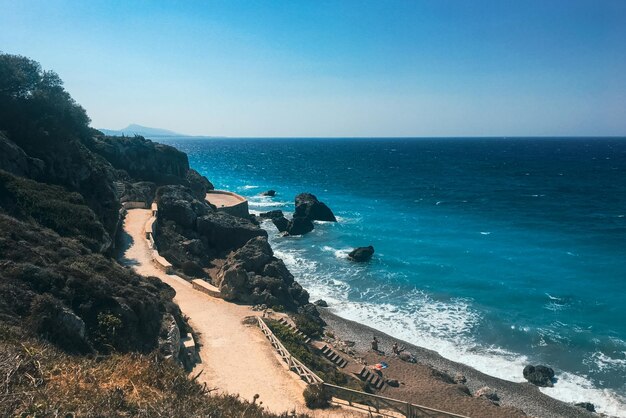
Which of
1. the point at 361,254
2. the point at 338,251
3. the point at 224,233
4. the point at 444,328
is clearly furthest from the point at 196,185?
the point at 444,328

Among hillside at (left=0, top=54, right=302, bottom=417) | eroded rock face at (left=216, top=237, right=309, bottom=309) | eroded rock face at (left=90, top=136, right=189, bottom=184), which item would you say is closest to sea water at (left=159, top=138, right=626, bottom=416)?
eroded rock face at (left=216, top=237, right=309, bottom=309)

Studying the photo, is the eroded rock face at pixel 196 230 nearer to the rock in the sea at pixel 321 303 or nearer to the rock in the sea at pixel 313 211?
the rock in the sea at pixel 321 303

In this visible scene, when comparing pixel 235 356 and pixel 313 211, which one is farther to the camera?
pixel 313 211

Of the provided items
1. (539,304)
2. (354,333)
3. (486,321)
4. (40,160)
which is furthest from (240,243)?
(539,304)

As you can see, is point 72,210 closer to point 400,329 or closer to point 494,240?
point 400,329

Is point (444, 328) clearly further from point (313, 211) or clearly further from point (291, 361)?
point (313, 211)

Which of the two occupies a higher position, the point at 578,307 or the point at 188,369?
the point at 188,369

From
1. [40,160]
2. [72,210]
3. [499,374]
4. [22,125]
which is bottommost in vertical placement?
[499,374]

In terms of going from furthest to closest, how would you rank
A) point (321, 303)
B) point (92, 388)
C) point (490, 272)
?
point (490, 272) < point (321, 303) < point (92, 388)
